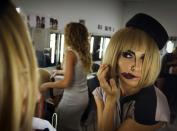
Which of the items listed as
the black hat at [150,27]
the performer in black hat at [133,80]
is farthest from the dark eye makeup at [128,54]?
the black hat at [150,27]

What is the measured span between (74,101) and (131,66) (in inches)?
24.3

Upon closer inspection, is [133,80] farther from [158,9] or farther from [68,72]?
[158,9]

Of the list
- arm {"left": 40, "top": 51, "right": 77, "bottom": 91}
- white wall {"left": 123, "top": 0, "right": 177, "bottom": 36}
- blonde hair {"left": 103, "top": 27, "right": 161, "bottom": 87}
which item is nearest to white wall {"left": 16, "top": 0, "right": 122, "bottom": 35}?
white wall {"left": 123, "top": 0, "right": 177, "bottom": 36}

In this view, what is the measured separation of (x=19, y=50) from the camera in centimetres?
40

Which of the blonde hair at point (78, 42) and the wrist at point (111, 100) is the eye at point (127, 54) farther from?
the blonde hair at point (78, 42)

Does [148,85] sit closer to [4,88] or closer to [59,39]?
[4,88]

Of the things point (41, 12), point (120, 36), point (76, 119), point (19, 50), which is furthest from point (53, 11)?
point (19, 50)

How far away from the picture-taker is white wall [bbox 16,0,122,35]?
2.61 m

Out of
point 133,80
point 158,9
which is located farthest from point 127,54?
point 158,9

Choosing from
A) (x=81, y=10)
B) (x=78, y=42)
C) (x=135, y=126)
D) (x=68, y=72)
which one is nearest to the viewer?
(x=135, y=126)

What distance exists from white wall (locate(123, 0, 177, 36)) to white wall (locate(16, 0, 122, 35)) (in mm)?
144

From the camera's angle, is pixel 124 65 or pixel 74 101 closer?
pixel 124 65

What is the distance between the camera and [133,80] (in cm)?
108

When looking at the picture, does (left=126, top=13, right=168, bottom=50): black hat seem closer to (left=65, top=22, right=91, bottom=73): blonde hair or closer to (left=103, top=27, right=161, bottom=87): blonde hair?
(left=103, top=27, right=161, bottom=87): blonde hair
